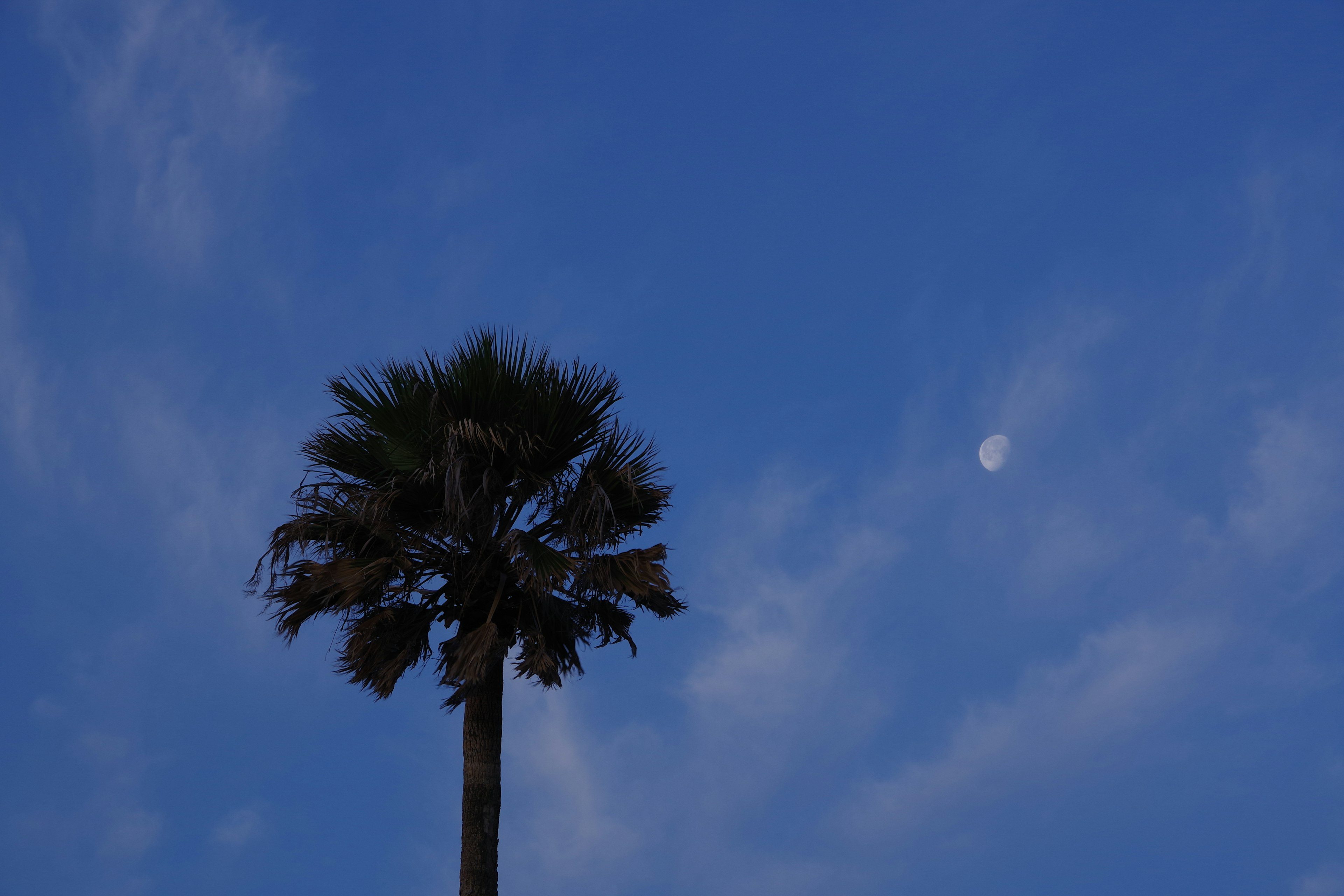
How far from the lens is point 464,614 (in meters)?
12.6

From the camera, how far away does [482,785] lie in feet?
39.2

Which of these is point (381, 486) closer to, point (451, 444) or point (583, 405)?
point (451, 444)

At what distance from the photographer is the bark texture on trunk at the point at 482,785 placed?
1162cm

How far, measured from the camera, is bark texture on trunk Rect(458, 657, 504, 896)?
11625mm

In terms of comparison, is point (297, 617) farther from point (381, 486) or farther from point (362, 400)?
point (362, 400)

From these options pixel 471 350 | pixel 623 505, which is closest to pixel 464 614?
pixel 623 505

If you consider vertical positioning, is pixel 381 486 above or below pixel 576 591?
above

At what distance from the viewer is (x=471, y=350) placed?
12.8 meters

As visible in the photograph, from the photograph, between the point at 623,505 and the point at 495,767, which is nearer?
the point at 495,767

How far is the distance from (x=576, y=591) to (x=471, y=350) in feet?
9.88

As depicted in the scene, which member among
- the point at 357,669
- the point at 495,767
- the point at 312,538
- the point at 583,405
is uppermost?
the point at 583,405

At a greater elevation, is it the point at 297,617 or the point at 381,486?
the point at 381,486

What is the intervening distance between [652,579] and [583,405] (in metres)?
2.26

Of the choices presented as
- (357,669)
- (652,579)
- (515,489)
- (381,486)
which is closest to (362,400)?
(381,486)
